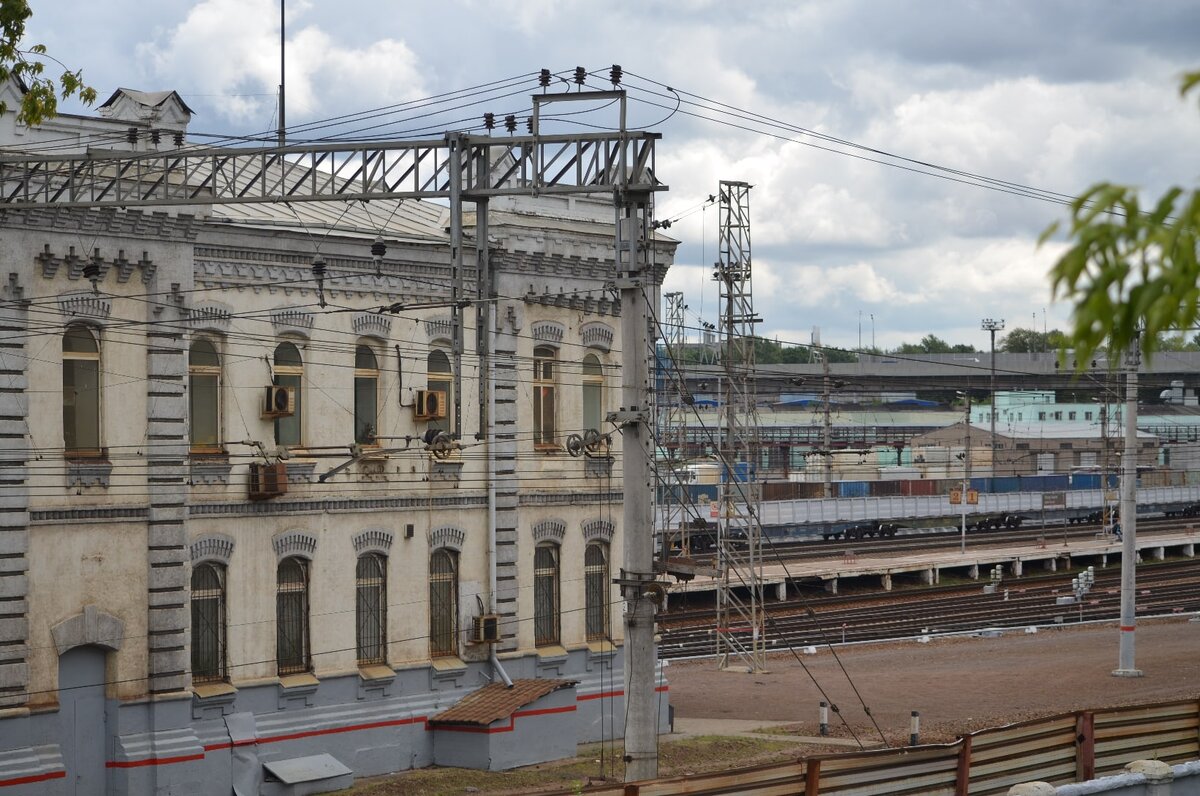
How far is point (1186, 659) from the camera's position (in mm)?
39812

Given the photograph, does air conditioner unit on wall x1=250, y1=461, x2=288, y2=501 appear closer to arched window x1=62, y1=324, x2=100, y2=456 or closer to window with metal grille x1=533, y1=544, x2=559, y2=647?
arched window x1=62, y1=324, x2=100, y2=456

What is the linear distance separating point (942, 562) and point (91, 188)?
160 ft

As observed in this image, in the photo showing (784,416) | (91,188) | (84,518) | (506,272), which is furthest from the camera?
(784,416)

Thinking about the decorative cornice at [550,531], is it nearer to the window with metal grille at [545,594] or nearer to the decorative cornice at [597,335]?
the window with metal grille at [545,594]

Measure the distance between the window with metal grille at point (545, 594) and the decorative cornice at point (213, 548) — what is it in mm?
6682

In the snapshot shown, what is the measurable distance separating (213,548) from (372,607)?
11.6ft

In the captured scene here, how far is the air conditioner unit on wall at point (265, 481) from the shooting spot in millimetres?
25141

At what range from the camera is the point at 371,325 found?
88.6 ft

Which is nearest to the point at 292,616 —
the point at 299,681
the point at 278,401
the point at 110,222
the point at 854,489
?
the point at 299,681

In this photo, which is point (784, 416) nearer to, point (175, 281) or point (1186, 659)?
point (1186, 659)

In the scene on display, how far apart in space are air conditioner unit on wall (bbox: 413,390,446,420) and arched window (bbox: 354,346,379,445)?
2.38ft

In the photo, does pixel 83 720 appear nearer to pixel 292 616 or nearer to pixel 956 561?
pixel 292 616

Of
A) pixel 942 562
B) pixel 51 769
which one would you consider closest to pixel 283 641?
pixel 51 769

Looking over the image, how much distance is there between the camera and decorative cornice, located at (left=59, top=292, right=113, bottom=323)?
2291 cm
